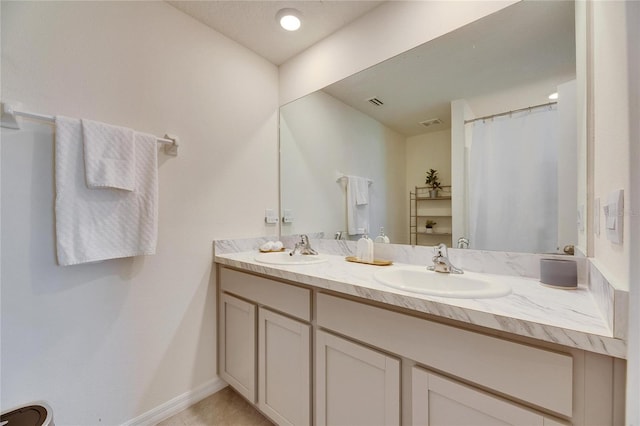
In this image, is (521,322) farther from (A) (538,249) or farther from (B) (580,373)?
(A) (538,249)

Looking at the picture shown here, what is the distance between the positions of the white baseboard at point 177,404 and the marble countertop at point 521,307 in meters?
1.08

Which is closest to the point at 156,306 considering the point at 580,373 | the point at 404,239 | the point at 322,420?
the point at 322,420

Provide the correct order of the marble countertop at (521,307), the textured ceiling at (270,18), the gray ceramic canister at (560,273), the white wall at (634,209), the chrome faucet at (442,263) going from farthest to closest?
the textured ceiling at (270,18) → the chrome faucet at (442,263) → the gray ceramic canister at (560,273) → the marble countertop at (521,307) → the white wall at (634,209)

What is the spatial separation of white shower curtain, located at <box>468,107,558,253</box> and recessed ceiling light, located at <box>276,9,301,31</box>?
3.91ft

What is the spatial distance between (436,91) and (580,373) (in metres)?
1.25

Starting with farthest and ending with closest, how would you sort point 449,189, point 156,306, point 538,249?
point 156,306 → point 449,189 → point 538,249

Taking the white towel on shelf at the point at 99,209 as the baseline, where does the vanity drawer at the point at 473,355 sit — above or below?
below

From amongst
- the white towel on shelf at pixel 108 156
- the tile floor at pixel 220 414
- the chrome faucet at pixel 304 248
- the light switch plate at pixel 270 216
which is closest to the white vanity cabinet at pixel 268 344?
the tile floor at pixel 220 414

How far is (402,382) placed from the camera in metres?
0.86

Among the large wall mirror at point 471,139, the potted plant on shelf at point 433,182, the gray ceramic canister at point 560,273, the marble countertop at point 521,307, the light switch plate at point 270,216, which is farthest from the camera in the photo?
the light switch plate at point 270,216

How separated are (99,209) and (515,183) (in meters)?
1.85

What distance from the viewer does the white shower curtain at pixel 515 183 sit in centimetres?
104

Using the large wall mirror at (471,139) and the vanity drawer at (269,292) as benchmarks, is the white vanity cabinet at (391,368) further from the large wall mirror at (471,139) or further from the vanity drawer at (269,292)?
the large wall mirror at (471,139)

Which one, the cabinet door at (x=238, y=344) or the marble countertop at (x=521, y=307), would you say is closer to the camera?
the marble countertop at (x=521, y=307)
